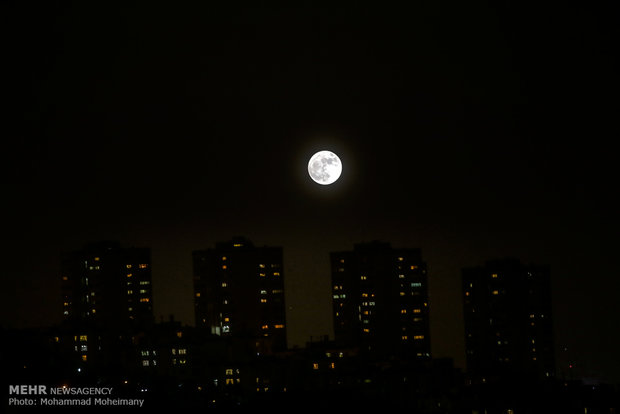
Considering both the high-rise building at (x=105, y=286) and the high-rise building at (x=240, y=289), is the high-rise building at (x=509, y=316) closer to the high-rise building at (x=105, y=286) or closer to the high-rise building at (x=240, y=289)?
the high-rise building at (x=240, y=289)

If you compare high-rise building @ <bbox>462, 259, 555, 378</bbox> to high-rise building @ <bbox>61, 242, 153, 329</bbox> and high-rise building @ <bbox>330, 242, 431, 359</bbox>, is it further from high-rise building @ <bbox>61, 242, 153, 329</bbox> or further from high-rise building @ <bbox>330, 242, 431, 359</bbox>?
high-rise building @ <bbox>61, 242, 153, 329</bbox>

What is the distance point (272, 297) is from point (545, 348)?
23404 mm

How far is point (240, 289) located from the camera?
92812mm

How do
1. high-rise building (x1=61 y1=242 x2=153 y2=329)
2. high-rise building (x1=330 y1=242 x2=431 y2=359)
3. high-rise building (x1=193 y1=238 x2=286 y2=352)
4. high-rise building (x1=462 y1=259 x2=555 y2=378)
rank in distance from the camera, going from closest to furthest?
high-rise building (x1=61 y1=242 x2=153 y2=329) → high-rise building (x1=193 y1=238 x2=286 y2=352) → high-rise building (x1=462 y1=259 x2=555 y2=378) → high-rise building (x1=330 y1=242 x2=431 y2=359)

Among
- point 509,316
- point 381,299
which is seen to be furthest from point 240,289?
point 509,316

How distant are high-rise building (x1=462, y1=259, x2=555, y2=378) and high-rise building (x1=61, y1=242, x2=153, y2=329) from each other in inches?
1092

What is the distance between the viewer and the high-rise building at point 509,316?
9138cm

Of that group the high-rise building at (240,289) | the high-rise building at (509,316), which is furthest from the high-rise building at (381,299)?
the high-rise building at (240,289)

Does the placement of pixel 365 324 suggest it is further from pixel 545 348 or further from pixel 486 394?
pixel 486 394

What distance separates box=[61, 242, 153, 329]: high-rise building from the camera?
89.6m

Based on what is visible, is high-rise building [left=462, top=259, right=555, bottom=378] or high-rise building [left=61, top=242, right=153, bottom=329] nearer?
high-rise building [left=61, top=242, right=153, bottom=329]

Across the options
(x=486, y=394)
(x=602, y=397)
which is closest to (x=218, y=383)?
(x=486, y=394)

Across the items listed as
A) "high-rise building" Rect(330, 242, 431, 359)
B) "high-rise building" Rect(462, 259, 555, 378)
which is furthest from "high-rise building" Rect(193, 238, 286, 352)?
"high-rise building" Rect(462, 259, 555, 378)

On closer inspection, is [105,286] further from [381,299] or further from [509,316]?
[509,316]
